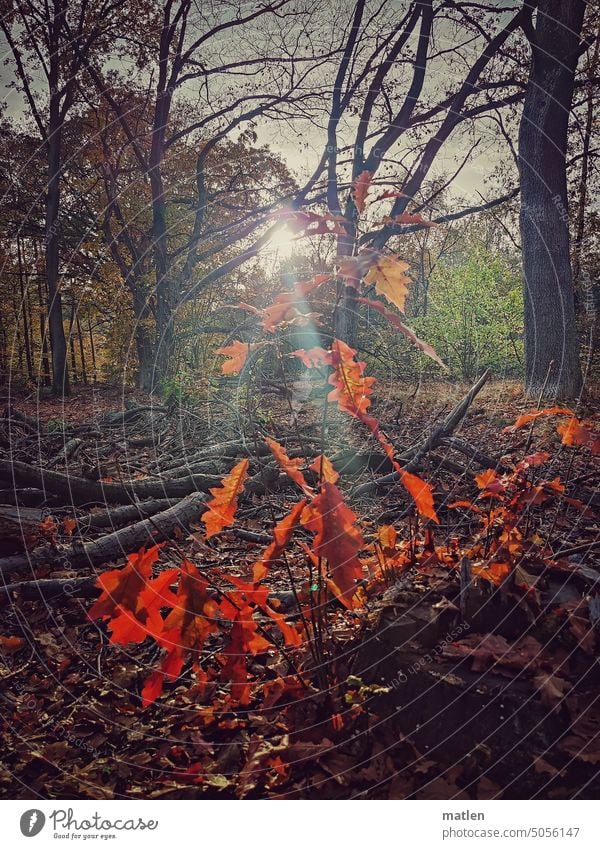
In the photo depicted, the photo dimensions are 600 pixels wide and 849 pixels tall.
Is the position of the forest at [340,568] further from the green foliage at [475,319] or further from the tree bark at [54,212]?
the tree bark at [54,212]

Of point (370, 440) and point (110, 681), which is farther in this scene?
point (370, 440)

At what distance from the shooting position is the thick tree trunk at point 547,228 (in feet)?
22.0

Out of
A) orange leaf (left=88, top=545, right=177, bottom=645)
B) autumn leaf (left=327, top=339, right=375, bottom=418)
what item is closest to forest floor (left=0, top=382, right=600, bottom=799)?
autumn leaf (left=327, top=339, right=375, bottom=418)

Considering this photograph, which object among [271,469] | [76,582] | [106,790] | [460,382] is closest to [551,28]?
[460,382]

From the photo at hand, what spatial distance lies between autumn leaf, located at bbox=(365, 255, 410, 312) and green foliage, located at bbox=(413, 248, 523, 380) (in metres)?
8.89

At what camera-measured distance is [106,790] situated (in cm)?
173

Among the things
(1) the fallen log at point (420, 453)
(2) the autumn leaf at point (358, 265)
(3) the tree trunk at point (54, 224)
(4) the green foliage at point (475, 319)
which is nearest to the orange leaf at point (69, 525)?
(1) the fallen log at point (420, 453)

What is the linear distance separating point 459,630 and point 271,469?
3175 mm

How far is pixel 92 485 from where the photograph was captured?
4.67 m

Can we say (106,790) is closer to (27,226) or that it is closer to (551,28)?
(551,28)

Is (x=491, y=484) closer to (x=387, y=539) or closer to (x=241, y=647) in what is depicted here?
(x=387, y=539)

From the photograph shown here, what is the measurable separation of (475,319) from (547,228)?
10.1ft

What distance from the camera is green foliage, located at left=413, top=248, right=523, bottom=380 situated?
985 centimetres

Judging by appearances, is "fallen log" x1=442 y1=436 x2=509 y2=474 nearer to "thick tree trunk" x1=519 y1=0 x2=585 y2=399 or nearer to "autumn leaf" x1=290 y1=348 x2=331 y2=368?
"thick tree trunk" x1=519 y1=0 x2=585 y2=399
